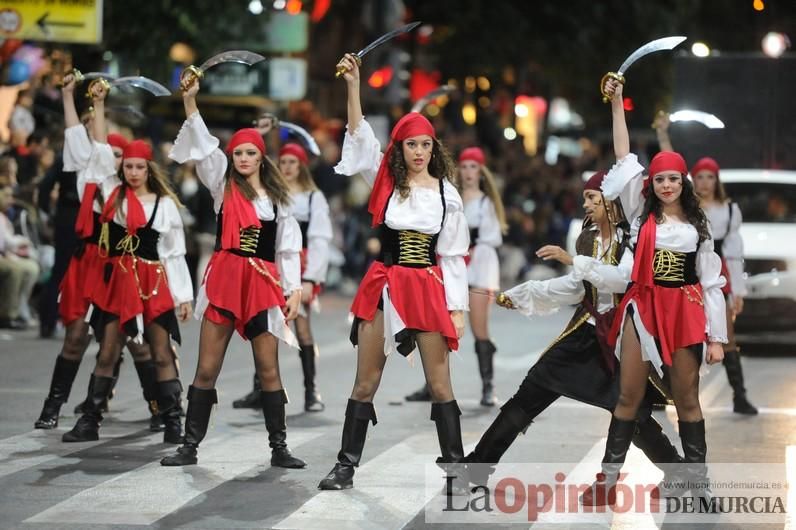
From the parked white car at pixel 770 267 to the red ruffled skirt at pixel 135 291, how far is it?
28.0ft

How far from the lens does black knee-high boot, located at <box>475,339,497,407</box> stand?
12.7 metres

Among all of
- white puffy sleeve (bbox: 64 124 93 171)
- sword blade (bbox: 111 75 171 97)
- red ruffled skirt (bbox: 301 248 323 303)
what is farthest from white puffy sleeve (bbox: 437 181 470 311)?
red ruffled skirt (bbox: 301 248 323 303)

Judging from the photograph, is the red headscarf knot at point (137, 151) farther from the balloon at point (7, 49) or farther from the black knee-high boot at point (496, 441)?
the balloon at point (7, 49)

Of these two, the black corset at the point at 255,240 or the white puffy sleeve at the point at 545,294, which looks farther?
→ the black corset at the point at 255,240

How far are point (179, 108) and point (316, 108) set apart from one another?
32.9ft

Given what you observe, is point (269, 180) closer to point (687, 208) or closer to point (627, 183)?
point (627, 183)

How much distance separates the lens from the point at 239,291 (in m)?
9.34

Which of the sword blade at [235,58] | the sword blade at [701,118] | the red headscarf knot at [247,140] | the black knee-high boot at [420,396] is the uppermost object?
the sword blade at [235,58]

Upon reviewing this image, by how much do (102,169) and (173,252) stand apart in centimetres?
73

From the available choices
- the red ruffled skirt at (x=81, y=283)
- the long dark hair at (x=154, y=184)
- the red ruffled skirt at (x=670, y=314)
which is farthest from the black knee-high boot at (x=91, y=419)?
the red ruffled skirt at (x=670, y=314)

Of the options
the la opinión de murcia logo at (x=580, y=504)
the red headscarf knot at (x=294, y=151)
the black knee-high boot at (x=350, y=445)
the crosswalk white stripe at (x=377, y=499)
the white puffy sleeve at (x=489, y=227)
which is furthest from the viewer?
the white puffy sleeve at (x=489, y=227)

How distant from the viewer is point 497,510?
27.1 ft

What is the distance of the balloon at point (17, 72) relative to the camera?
2070 centimetres

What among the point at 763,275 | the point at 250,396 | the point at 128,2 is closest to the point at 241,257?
the point at 250,396
